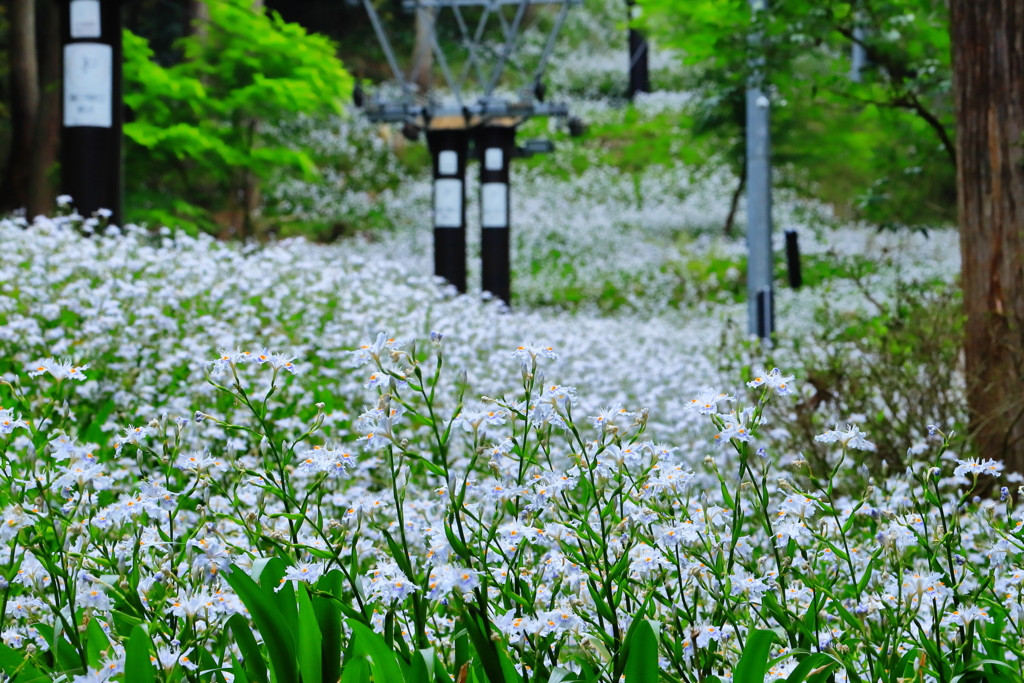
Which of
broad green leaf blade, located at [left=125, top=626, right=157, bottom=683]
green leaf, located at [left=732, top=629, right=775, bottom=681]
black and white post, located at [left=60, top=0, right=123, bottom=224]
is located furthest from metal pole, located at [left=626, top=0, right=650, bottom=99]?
broad green leaf blade, located at [left=125, top=626, right=157, bottom=683]

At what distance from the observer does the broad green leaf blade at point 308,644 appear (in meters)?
1.89

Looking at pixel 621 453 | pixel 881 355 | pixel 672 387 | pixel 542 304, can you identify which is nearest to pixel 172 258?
pixel 672 387

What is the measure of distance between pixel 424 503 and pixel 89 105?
6744 mm

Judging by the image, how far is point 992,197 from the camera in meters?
5.34

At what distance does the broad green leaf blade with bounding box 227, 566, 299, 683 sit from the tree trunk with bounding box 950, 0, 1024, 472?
165 inches

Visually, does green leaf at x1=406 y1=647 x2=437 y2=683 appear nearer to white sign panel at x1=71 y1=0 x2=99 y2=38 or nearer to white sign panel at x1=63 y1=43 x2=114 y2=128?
white sign panel at x1=63 y1=43 x2=114 y2=128

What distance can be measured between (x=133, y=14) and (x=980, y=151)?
911 inches

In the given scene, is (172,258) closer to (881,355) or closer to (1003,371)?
(881,355)

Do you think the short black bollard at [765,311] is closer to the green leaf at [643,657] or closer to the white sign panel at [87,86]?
the white sign panel at [87,86]

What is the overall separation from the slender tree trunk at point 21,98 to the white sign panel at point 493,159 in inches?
265

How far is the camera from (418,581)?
6.77 ft

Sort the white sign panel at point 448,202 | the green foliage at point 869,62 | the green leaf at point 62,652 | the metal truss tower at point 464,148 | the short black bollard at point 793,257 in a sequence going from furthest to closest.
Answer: the white sign panel at point 448,202 < the metal truss tower at point 464,148 < the short black bollard at point 793,257 < the green foliage at point 869,62 < the green leaf at point 62,652

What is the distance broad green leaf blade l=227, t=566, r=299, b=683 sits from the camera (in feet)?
6.19

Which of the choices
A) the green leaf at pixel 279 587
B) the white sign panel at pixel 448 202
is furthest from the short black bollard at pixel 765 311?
the green leaf at pixel 279 587
